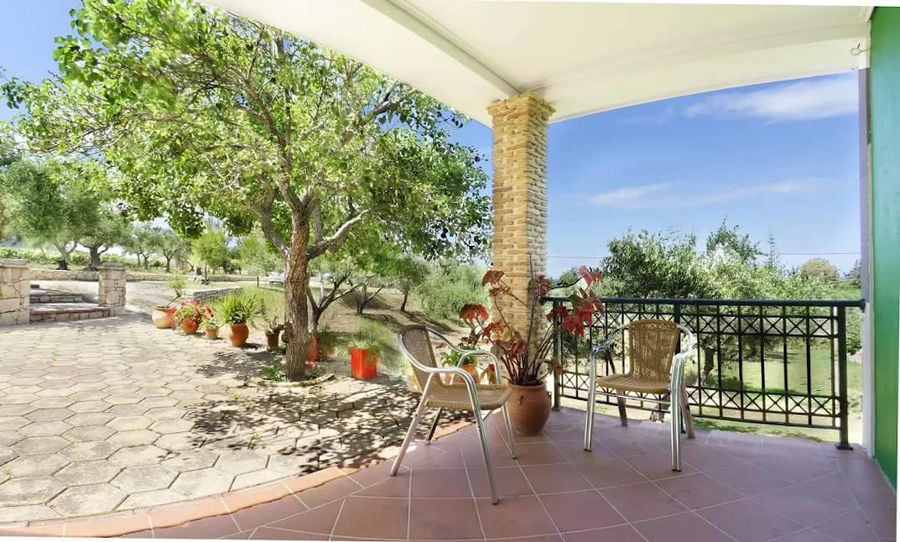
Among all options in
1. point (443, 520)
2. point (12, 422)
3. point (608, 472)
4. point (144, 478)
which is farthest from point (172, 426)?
point (608, 472)

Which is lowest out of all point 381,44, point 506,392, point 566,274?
point 506,392

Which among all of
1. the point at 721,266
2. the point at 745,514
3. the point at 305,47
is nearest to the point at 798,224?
the point at 721,266

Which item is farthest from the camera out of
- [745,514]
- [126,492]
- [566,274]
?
[566,274]

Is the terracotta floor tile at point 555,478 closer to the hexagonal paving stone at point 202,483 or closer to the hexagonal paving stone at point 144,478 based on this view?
the hexagonal paving stone at point 202,483

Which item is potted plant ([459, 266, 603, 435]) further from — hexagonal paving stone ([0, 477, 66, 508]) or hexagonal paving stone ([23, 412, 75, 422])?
hexagonal paving stone ([23, 412, 75, 422])

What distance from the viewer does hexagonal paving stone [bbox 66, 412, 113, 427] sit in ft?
10.7

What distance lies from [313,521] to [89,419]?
2.67 m

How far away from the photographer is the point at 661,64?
3143 mm

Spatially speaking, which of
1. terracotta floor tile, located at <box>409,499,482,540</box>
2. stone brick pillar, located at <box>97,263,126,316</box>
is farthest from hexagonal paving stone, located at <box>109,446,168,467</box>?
stone brick pillar, located at <box>97,263,126,316</box>

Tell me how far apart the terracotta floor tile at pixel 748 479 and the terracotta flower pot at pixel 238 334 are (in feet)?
21.2

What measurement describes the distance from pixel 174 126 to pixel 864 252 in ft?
18.3

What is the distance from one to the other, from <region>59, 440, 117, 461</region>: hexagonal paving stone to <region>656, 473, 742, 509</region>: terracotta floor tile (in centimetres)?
330

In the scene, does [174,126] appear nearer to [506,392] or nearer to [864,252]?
[506,392]

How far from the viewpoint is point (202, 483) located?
2.32 meters
